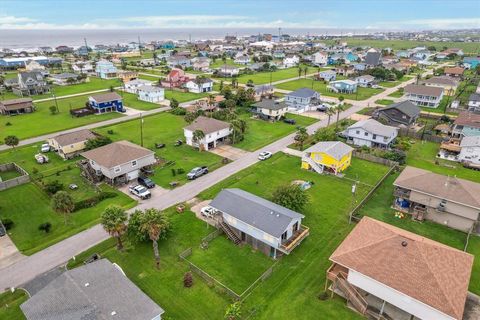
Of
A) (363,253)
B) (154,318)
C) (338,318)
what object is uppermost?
(363,253)

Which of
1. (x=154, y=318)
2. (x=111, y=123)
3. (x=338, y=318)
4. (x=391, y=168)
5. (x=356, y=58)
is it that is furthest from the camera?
(x=356, y=58)

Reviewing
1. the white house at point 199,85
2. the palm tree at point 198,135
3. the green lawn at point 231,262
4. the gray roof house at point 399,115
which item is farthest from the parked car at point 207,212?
the white house at point 199,85

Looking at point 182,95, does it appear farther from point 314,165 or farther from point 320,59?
point 320,59

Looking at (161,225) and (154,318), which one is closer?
(154,318)

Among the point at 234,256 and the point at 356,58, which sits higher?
the point at 356,58

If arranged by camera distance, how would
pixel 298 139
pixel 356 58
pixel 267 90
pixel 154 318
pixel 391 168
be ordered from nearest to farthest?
1. pixel 154 318
2. pixel 391 168
3. pixel 298 139
4. pixel 267 90
5. pixel 356 58

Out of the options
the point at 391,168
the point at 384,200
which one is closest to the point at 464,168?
the point at 391,168

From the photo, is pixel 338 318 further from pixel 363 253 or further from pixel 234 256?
pixel 234 256
